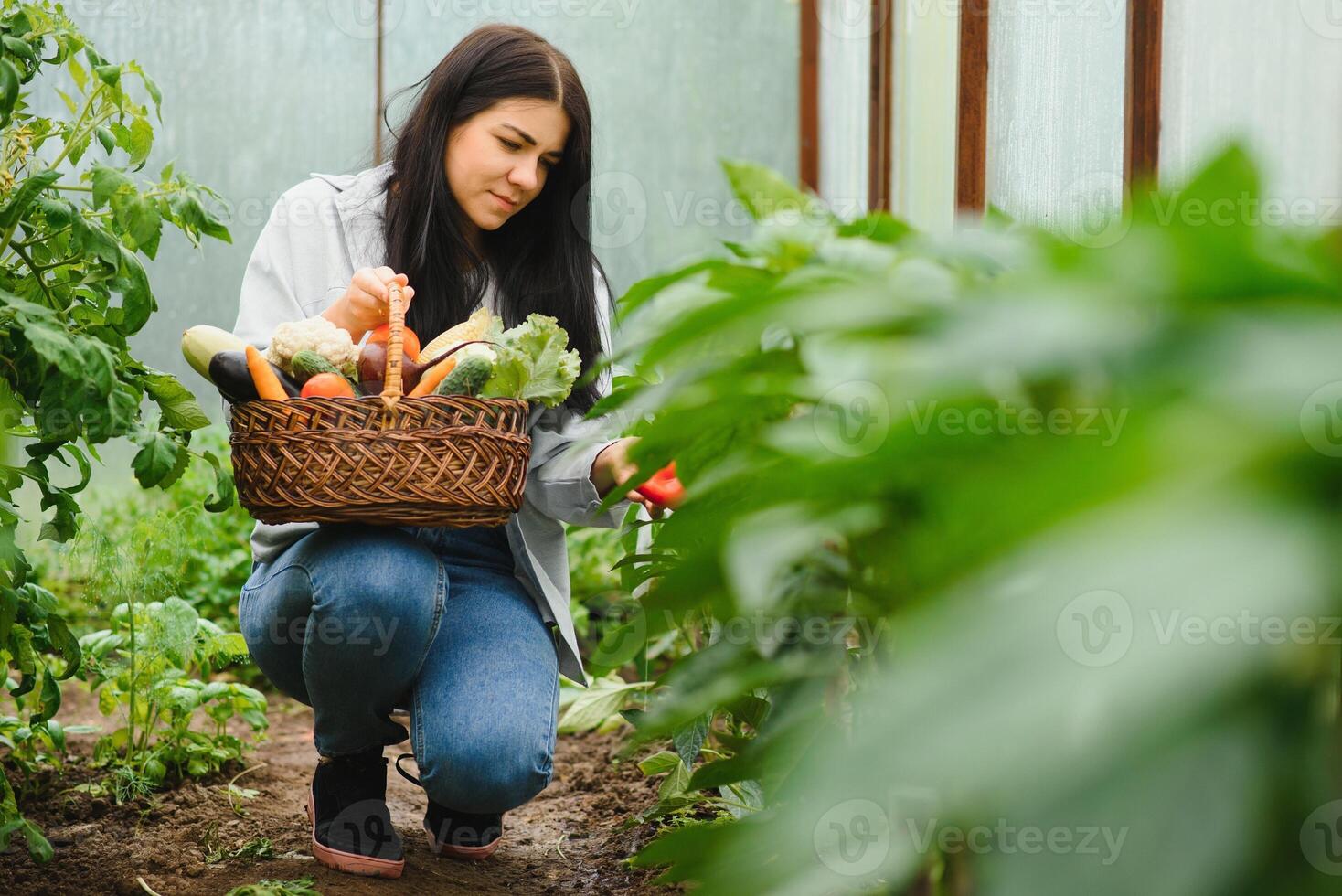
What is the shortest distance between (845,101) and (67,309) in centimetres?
285

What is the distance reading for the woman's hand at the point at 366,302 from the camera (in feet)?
5.11

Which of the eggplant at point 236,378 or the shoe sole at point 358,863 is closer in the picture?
the eggplant at point 236,378

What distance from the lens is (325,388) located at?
1438mm

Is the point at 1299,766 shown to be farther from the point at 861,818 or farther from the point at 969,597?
the point at 861,818

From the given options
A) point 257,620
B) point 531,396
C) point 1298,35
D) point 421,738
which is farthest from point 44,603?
point 1298,35

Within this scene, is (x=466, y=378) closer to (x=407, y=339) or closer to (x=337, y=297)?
(x=407, y=339)

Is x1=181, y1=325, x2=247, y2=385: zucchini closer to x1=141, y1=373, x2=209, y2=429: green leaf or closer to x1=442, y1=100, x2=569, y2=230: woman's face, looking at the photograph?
x1=141, y1=373, x2=209, y2=429: green leaf

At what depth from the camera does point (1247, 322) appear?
407 mm

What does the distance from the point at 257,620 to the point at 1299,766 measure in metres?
1.58

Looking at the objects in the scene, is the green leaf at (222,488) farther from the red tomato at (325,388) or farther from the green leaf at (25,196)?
the green leaf at (25,196)

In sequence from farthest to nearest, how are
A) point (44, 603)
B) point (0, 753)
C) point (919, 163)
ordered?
1. point (919, 163)
2. point (0, 753)
3. point (44, 603)

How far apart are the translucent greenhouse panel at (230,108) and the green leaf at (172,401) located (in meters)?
2.62

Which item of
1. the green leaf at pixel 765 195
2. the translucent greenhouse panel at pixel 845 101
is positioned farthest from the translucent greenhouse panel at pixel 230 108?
the green leaf at pixel 765 195

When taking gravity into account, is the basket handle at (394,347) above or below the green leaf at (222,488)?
above
